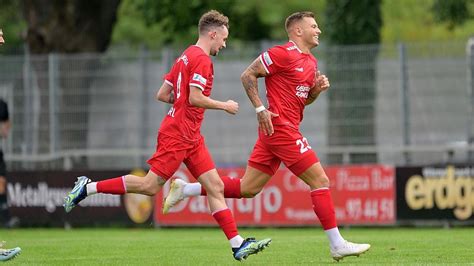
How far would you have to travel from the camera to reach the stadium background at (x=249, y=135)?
68.0 ft

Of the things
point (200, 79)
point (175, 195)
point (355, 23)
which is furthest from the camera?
point (355, 23)

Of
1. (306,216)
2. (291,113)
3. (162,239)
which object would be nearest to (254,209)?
(306,216)

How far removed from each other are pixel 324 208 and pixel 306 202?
8679mm

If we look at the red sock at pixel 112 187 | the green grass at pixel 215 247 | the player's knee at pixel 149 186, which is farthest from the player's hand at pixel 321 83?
the red sock at pixel 112 187

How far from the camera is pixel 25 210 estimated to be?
22953 mm

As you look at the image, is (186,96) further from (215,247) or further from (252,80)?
(215,247)

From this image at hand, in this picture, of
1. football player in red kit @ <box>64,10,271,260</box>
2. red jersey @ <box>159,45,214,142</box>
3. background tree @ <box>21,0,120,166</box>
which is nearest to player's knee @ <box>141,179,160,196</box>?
football player in red kit @ <box>64,10,271,260</box>

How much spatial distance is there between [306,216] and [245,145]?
9.27ft

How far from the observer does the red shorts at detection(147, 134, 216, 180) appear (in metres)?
12.6

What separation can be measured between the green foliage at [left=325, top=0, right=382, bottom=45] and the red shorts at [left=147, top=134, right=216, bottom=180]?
12872mm

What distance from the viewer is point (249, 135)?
23531mm

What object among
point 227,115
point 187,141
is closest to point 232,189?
point 187,141

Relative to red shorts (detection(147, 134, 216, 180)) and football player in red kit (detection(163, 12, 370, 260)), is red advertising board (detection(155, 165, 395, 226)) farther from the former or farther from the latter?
red shorts (detection(147, 134, 216, 180))

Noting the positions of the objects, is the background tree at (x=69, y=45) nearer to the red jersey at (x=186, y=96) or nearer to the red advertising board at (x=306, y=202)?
the red advertising board at (x=306, y=202)
